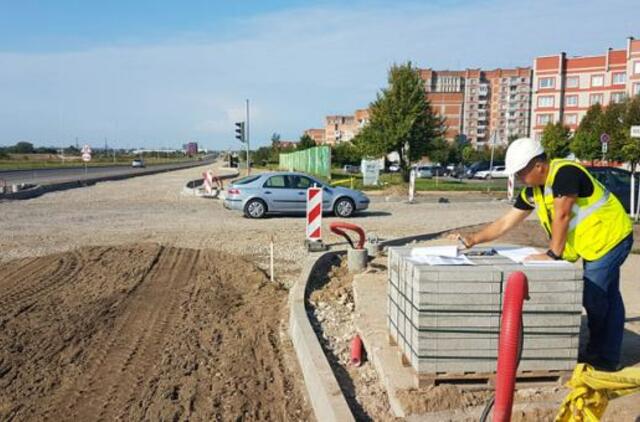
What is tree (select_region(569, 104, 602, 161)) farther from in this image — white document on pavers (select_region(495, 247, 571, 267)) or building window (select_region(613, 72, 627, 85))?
white document on pavers (select_region(495, 247, 571, 267))

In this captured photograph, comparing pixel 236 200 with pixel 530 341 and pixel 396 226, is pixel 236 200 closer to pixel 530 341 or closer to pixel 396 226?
pixel 396 226

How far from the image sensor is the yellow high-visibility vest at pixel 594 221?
433 centimetres

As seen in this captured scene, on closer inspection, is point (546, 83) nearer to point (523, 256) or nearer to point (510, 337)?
point (523, 256)

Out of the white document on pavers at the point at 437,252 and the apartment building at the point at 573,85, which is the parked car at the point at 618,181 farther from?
the apartment building at the point at 573,85

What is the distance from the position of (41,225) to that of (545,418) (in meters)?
14.7

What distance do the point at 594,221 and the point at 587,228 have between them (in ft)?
0.23

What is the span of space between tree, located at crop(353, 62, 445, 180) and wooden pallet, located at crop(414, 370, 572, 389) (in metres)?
35.6

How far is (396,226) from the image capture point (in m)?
15.6

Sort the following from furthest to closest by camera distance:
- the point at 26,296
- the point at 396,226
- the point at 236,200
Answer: the point at 236,200 < the point at 396,226 < the point at 26,296

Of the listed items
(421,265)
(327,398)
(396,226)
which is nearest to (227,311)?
(327,398)

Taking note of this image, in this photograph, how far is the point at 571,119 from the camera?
97.5 meters

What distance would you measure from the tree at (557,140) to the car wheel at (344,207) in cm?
5082

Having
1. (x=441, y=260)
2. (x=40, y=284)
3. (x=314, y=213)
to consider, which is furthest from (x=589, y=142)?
(x=441, y=260)

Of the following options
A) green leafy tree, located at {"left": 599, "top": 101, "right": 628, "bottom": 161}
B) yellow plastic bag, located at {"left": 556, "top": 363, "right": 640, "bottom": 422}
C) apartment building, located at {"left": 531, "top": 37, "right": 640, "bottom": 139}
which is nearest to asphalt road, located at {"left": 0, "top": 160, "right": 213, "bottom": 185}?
yellow plastic bag, located at {"left": 556, "top": 363, "right": 640, "bottom": 422}
